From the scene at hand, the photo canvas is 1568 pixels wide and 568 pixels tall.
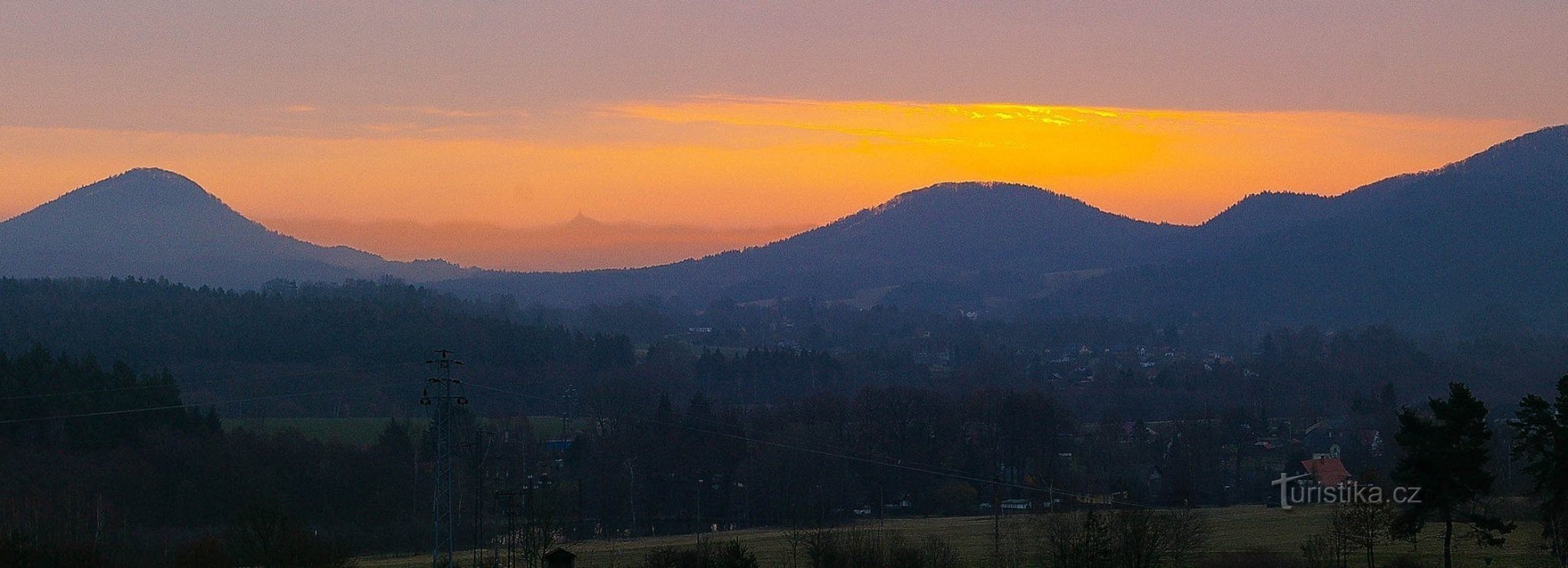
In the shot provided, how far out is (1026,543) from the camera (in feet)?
167

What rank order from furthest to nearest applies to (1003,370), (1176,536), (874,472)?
(1003,370) < (874,472) < (1176,536)

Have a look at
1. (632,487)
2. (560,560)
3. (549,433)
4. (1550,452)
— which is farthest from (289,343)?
(1550,452)

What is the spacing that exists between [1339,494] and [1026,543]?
996 centimetres

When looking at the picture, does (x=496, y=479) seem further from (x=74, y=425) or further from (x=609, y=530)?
(x=74, y=425)

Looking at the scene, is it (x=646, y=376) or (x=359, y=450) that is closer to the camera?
(x=359, y=450)

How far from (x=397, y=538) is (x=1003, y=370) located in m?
85.5

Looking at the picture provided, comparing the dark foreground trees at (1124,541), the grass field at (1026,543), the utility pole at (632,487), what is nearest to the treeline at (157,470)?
the grass field at (1026,543)

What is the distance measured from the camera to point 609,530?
218ft

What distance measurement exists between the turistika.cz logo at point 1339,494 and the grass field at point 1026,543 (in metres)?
0.77

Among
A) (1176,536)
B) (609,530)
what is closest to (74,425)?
(609,530)

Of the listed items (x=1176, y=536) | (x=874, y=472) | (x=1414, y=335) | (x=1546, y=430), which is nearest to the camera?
(x=1546, y=430)

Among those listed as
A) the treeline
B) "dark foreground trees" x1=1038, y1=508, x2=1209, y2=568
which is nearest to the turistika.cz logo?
"dark foreground trees" x1=1038, y1=508, x2=1209, y2=568

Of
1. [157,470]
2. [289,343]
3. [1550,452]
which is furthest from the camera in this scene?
[289,343]

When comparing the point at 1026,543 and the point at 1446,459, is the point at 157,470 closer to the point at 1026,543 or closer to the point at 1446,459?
the point at 1026,543
